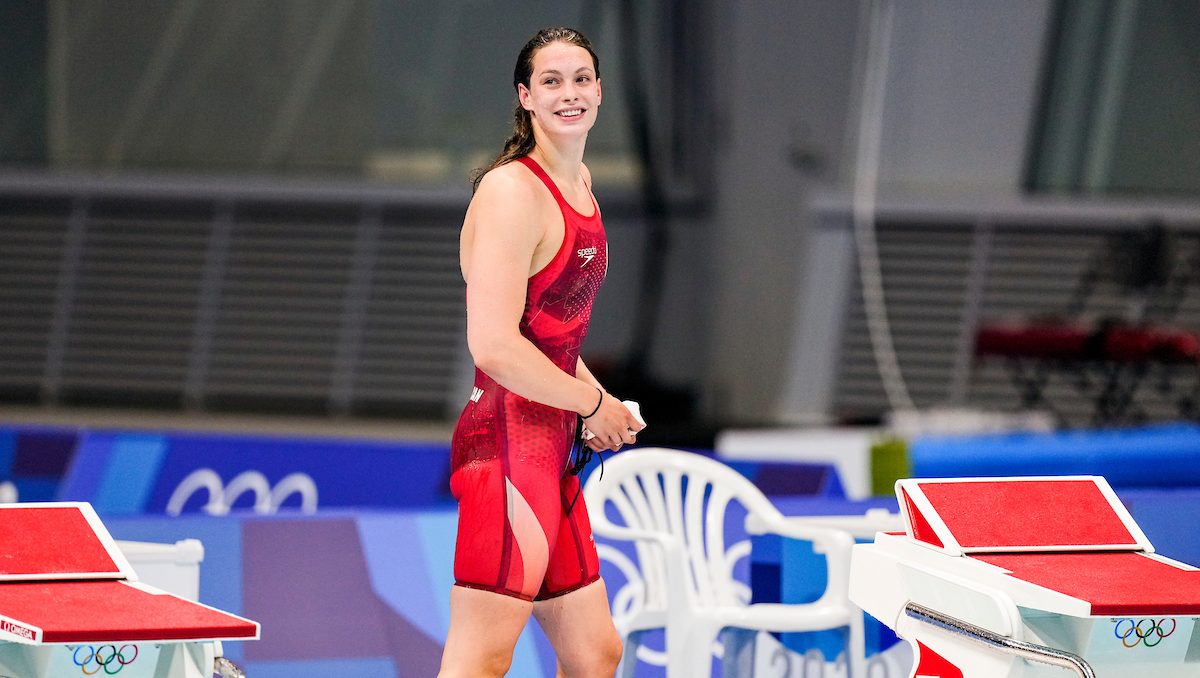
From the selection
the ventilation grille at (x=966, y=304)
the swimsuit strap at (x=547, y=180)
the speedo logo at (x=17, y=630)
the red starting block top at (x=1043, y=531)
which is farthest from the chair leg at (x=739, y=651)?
the ventilation grille at (x=966, y=304)

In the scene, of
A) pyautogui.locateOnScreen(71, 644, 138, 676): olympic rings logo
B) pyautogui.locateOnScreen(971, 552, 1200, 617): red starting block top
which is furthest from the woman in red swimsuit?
pyautogui.locateOnScreen(971, 552, 1200, 617): red starting block top

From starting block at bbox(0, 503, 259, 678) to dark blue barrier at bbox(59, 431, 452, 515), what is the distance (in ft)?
10.1

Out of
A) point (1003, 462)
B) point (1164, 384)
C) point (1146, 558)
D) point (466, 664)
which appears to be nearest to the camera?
point (466, 664)

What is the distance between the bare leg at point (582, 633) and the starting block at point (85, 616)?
51cm

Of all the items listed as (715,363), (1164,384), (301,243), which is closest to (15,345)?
(301,243)

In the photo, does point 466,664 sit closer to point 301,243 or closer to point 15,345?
point 301,243

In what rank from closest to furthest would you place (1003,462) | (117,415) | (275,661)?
(275,661), (1003,462), (117,415)

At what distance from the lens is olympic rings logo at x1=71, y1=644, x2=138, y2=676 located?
7.20 ft

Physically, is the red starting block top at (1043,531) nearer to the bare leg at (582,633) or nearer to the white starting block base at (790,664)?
the bare leg at (582,633)

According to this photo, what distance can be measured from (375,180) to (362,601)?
32.0ft

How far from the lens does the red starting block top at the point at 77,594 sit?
212 cm

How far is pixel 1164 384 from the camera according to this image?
10742 millimetres

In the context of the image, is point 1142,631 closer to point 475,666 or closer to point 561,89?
point 475,666

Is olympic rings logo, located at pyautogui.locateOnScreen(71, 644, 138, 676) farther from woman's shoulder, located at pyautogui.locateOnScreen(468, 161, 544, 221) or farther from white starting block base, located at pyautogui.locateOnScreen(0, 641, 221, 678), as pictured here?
woman's shoulder, located at pyautogui.locateOnScreen(468, 161, 544, 221)
